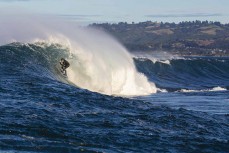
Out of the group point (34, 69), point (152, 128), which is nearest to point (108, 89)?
point (34, 69)

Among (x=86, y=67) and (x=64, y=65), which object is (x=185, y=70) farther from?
(x=64, y=65)

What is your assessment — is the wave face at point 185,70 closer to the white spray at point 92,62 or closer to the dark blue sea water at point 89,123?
the white spray at point 92,62

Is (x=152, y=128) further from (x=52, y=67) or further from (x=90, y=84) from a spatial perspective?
(x=90, y=84)

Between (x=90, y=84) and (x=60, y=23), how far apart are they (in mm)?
13037

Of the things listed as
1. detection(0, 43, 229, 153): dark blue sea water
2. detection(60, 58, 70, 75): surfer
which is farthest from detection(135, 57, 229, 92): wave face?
detection(0, 43, 229, 153): dark blue sea water

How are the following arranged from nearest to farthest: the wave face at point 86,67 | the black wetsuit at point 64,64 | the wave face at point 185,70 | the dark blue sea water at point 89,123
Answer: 1. the dark blue sea water at point 89,123
2. the wave face at point 86,67
3. the black wetsuit at point 64,64
4. the wave face at point 185,70

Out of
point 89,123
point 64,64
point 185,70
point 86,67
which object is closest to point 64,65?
point 64,64

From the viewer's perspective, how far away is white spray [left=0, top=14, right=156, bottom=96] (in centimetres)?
3497

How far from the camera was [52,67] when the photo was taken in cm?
3067

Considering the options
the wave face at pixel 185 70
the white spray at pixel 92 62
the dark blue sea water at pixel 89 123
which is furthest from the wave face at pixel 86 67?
the wave face at pixel 185 70

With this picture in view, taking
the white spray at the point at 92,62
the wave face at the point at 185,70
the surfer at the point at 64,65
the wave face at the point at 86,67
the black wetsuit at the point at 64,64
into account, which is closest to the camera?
the wave face at the point at 86,67

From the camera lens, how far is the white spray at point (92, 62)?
35.0m

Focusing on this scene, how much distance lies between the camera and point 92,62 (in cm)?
3722

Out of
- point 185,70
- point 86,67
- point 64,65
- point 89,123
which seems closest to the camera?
point 89,123
